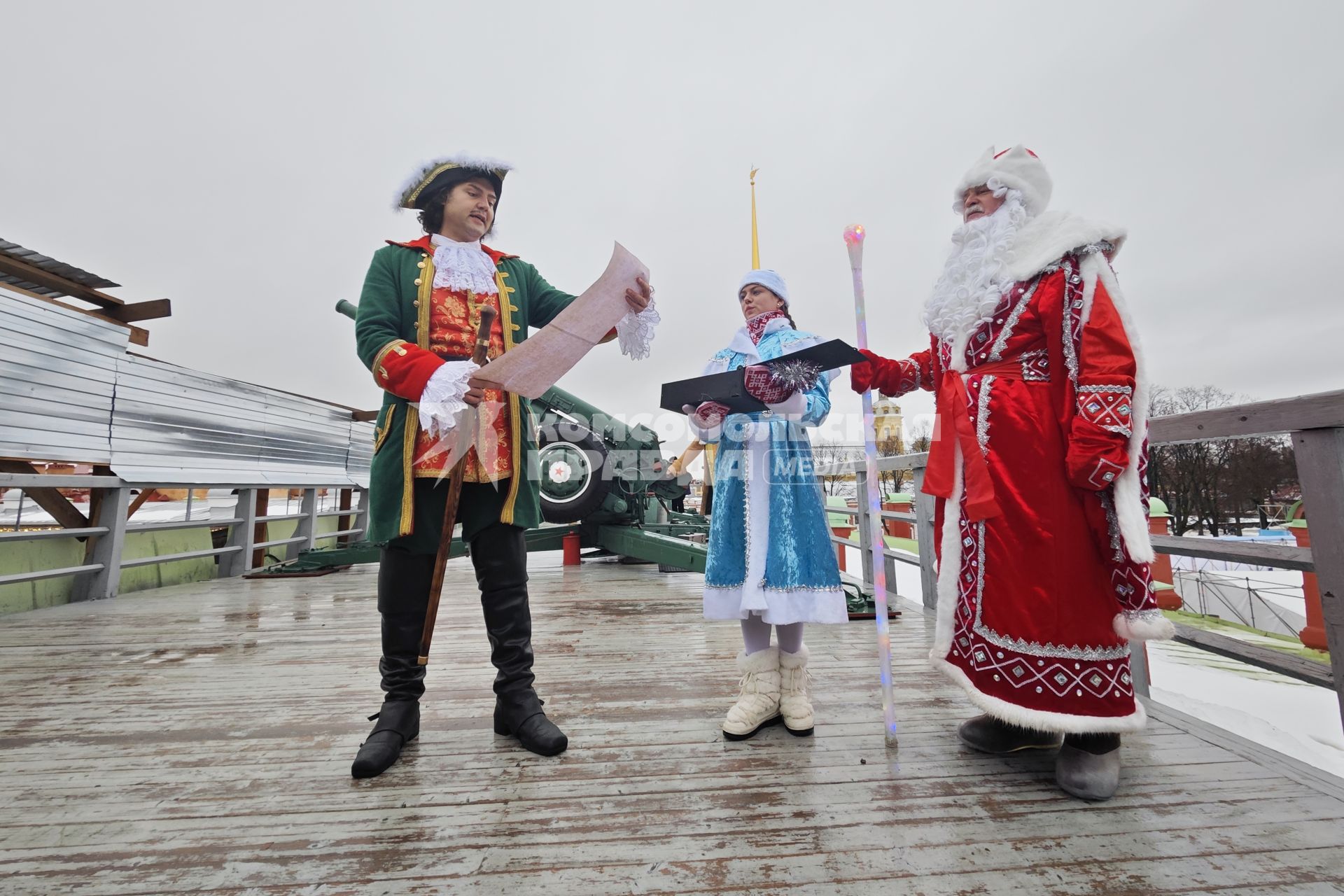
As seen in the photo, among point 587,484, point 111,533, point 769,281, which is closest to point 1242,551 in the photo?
point 769,281

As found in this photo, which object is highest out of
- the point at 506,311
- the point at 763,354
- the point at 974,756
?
the point at 506,311

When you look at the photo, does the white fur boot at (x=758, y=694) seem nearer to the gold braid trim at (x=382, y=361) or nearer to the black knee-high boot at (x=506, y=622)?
the black knee-high boot at (x=506, y=622)

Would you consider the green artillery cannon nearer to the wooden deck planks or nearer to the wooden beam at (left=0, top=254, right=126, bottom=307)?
the wooden beam at (left=0, top=254, right=126, bottom=307)

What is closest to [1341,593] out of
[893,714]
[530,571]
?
[893,714]

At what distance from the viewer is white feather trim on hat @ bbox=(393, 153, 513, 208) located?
1.64 m

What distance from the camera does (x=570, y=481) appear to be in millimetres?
5492

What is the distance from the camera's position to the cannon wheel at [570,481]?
5.47 meters

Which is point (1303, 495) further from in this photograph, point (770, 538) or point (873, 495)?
point (770, 538)

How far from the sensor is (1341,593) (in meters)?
1.22

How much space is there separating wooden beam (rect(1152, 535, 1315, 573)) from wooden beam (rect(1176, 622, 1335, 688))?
215 mm

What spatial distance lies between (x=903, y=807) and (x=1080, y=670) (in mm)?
511

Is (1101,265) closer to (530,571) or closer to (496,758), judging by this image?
(496,758)

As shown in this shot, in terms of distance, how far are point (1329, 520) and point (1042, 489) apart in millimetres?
617

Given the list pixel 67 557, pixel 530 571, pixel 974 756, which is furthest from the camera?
pixel 530 571
